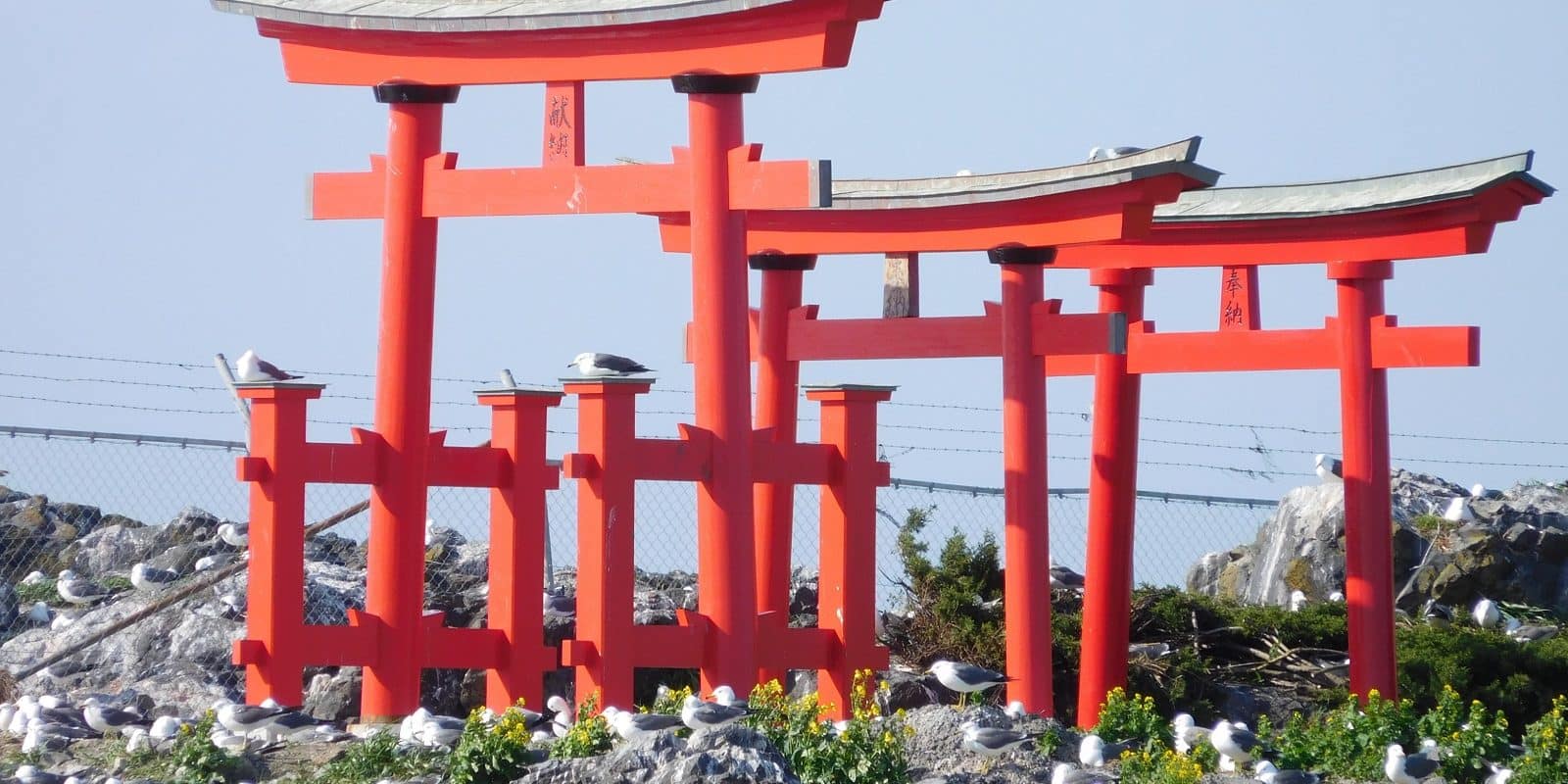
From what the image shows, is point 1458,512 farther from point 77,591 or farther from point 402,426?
point 77,591

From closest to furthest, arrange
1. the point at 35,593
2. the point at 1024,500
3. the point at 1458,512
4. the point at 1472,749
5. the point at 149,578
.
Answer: the point at 1472,749, the point at 1024,500, the point at 149,578, the point at 35,593, the point at 1458,512

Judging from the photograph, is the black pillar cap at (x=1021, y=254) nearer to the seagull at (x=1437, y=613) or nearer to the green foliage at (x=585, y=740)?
the green foliage at (x=585, y=740)

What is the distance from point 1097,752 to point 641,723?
1956 millimetres

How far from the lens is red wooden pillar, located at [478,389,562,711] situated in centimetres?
1063

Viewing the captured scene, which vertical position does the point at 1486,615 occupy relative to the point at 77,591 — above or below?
below

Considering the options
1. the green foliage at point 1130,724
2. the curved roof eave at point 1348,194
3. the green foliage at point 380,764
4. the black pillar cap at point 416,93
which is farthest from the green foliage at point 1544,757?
the black pillar cap at point 416,93

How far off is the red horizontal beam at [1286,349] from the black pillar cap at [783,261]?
1.79 meters

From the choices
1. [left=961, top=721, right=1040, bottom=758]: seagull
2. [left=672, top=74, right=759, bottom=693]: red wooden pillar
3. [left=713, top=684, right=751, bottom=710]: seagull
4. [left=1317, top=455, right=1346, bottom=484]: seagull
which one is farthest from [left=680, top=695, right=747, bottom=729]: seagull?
[left=1317, top=455, right=1346, bottom=484]: seagull

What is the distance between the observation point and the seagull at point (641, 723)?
26.6 ft

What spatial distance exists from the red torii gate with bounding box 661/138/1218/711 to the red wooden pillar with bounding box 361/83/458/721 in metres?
2.05

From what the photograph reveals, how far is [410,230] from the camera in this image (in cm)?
1060

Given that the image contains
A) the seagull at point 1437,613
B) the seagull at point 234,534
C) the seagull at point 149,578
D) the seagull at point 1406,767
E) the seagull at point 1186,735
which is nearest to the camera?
the seagull at point 1406,767

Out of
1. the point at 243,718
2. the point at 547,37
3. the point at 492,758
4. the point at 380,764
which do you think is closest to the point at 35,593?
the point at 243,718

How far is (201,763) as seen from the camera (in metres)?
8.50
